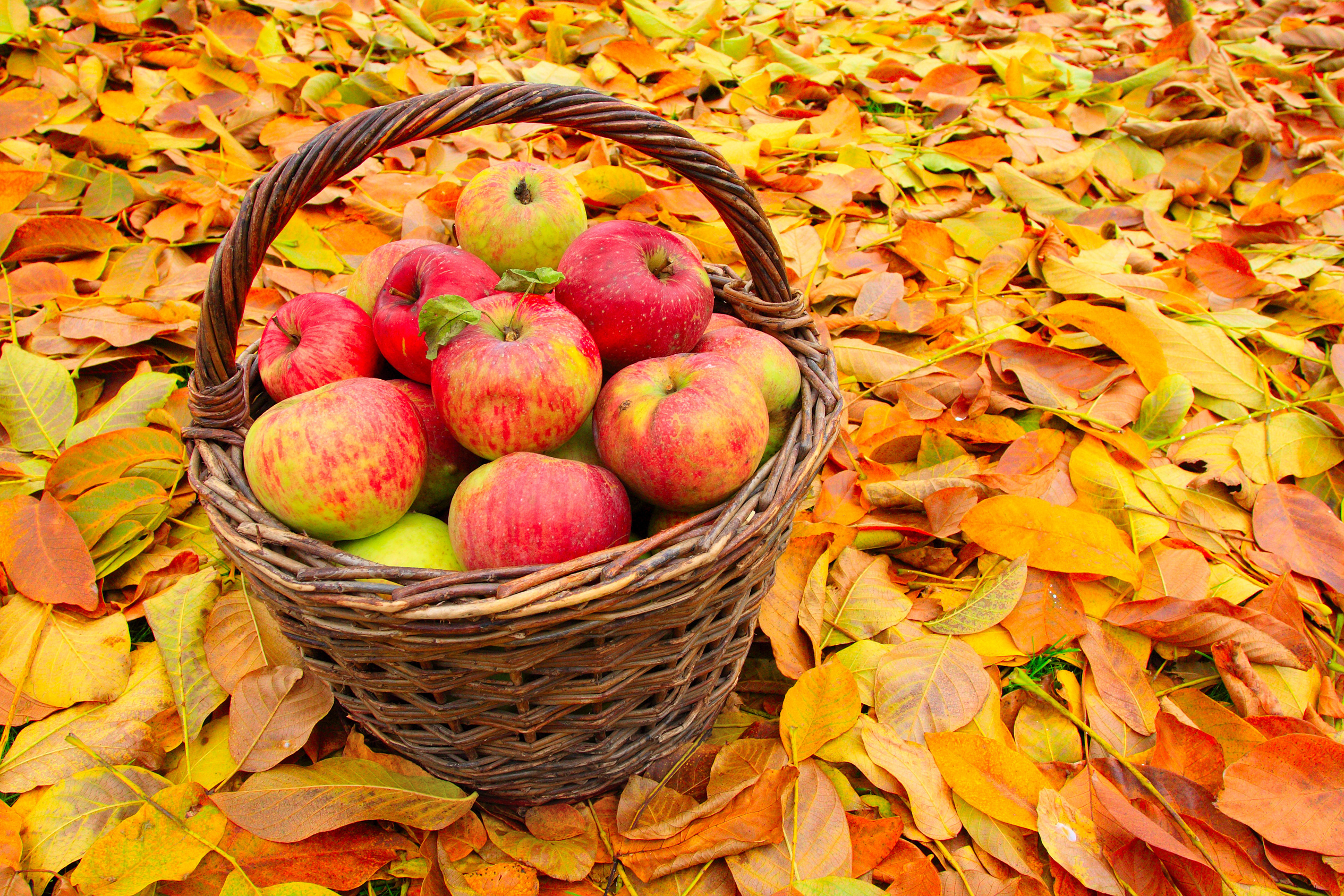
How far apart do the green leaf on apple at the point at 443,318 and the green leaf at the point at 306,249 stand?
1.00m

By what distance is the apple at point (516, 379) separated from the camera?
38.3 inches

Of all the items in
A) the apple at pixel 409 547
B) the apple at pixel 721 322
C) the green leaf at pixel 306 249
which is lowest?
the green leaf at pixel 306 249

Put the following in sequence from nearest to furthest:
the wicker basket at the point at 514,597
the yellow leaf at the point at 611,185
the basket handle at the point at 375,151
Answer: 1. the wicker basket at the point at 514,597
2. the basket handle at the point at 375,151
3. the yellow leaf at the point at 611,185

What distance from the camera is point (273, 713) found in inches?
44.2

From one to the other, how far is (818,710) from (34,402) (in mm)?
1545

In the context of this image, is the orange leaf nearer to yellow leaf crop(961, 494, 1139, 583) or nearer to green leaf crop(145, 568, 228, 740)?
green leaf crop(145, 568, 228, 740)

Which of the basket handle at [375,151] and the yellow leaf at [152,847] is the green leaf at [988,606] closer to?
the basket handle at [375,151]

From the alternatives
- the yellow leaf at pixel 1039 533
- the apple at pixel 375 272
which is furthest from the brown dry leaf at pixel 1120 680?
the apple at pixel 375 272

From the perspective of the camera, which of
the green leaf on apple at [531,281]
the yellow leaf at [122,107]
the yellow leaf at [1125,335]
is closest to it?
the green leaf on apple at [531,281]

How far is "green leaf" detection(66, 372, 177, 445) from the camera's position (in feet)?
4.93

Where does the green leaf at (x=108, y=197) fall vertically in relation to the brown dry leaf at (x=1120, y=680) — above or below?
above

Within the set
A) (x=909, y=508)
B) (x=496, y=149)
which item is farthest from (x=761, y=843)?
(x=496, y=149)

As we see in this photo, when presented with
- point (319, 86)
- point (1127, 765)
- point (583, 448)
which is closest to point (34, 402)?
point (583, 448)

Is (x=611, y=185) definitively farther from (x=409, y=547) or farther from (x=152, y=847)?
(x=152, y=847)
